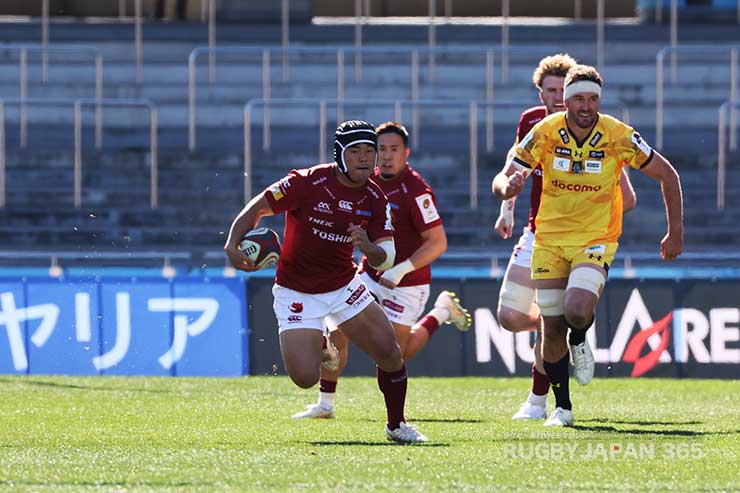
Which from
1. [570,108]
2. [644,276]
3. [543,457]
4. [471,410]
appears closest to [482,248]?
[644,276]

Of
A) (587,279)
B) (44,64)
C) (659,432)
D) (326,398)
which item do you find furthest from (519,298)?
(44,64)

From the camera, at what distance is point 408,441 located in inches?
376

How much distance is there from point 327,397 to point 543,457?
2969mm

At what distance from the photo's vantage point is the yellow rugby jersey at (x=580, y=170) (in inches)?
407

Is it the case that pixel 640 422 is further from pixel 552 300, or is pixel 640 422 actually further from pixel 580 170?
pixel 580 170

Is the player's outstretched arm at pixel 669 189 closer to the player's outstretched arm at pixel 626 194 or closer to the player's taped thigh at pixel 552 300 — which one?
the player's taped thigh at pixel 552 300

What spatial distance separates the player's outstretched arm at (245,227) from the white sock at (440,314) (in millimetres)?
3566

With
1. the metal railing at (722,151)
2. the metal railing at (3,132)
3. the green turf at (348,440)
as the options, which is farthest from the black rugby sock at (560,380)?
the metal railing at (3,132)

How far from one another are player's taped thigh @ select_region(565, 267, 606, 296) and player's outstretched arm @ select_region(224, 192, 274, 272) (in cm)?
201

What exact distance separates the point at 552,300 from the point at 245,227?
7.02ft

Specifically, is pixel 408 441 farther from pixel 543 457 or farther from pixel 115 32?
pixel 115 32

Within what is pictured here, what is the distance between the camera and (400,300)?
1231 centimetres

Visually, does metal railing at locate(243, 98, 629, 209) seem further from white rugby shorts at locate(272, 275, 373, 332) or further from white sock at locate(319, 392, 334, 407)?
white rugby shorts at locate(272, 275, 373, 332)

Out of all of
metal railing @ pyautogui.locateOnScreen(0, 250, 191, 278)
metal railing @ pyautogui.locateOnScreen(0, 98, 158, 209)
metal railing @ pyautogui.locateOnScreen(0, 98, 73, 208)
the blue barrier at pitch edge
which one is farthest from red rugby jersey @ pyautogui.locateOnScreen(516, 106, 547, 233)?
metal railing @ pyautogui.locateOnScreen(0, 98, 73, 208)
